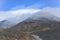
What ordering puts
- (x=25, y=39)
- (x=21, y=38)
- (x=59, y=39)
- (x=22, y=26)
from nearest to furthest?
1. (x=21, y=38)
2. (x=25, y=39)
3. (x=59, y=39)
4. (x=22, y=26)

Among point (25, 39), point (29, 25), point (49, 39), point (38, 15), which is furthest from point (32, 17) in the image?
point (25, 39)

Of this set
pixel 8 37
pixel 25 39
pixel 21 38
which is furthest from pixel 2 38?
pixel 25 39

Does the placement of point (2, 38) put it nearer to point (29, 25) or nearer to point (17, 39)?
point (17, 39)

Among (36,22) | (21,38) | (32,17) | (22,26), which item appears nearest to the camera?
(21,38)

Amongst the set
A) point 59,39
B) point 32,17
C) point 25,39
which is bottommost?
point 25,39

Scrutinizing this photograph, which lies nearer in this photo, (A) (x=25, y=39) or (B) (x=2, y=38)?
(B) (x=2, y=38)

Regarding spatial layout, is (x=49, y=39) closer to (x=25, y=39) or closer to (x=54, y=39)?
(x=54, y=39)

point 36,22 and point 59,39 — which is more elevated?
point 36,22

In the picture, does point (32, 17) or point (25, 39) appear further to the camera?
point (32, 17)

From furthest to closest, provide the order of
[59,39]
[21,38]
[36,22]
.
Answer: [36,22] → [59,39] → [21,38]
